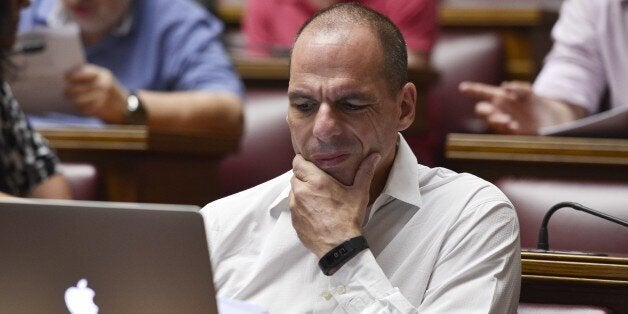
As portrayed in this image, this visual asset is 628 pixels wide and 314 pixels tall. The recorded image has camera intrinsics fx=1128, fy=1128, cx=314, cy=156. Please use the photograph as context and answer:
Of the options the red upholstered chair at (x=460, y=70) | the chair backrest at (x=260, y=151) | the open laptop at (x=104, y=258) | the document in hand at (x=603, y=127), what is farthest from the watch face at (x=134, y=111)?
the open laptop at (x=104, y=258)

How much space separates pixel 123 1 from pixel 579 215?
4.60ft

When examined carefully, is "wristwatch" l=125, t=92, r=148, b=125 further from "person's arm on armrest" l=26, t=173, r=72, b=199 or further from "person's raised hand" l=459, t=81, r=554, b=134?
"person's raised hand" l=459, t=81, r=554, b=134

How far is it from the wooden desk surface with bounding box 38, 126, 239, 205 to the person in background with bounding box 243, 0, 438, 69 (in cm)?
49

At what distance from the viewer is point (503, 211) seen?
1189 mm

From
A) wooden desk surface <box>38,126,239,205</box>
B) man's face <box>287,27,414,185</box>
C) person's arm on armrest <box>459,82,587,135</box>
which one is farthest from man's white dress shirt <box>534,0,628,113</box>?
man's face <box>287,27,414,185</box>

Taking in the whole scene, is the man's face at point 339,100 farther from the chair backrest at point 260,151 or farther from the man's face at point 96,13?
the man's face at point 96,13

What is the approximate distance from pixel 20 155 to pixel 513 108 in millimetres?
912

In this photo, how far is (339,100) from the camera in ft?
4.05

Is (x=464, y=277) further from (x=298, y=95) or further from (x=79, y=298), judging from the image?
(x=79, y=298)

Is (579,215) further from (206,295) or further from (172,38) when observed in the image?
(172,38)

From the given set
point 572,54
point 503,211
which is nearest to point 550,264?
point 503,211

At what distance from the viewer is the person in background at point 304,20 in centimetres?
279

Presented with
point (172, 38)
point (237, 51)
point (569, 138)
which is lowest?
point (237, 51)

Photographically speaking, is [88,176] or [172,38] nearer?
[88,176]
